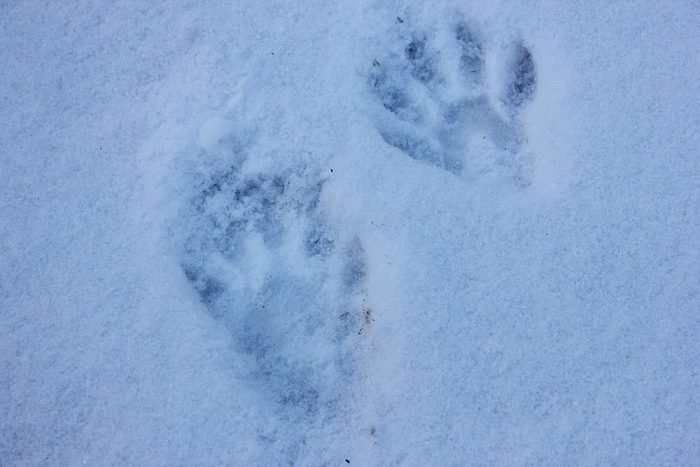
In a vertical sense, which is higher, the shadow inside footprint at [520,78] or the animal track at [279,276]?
the shadow inside footprint at [520,78]

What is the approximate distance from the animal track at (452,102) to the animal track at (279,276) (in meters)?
0.25

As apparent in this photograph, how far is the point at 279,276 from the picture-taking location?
1161mm

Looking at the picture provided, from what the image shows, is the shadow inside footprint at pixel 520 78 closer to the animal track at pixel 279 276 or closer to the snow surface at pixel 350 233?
the snow surface at pixel 350 233

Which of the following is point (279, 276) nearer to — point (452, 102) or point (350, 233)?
point (350, 233)

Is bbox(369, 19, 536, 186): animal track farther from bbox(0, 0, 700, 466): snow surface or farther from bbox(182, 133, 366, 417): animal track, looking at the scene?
bbox(182, 133, 366, 417): animal track

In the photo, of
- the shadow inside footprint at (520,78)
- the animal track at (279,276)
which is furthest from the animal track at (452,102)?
the animal track at (279,276)

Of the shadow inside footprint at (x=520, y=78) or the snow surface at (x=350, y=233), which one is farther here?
the shadow inside footprint at (x=520, y=78)

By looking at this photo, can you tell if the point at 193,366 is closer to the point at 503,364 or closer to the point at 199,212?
the point at 199,212

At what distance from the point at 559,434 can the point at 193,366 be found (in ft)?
2.58

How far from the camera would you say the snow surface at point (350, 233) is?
3.51 feet

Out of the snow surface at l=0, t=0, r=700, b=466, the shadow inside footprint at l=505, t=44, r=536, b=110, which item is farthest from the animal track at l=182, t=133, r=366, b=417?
the shadow inside footprint at l=505, t=44, r=536, b=110

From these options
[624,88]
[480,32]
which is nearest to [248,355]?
[480,32]

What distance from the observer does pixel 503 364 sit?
1082 mm

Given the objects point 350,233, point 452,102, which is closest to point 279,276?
point 350,233
